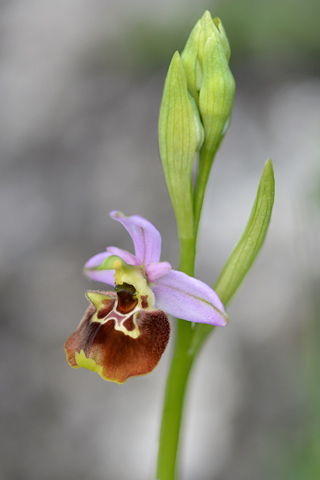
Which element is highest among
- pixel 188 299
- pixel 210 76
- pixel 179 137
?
pixel 210 76

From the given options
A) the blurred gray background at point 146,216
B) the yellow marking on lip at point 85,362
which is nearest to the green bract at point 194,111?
the yellow marking on lip at point 85,362

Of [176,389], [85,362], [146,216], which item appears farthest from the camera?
[146,216]

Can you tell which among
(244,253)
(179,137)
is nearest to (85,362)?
(244,253)

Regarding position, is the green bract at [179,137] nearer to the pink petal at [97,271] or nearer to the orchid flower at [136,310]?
the orchid flower at [136,310]

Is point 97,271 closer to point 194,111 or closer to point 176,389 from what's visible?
point 176,389

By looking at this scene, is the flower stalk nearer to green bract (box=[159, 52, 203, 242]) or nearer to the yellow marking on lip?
green bract (box=[159, 52, 203, 242])

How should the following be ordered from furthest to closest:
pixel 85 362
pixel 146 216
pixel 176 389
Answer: pixel 146 216, pixel 176 389, pixel 85 362

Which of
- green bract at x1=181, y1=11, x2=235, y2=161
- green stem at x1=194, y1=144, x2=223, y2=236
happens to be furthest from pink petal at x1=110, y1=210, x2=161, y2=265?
green bract at x1=181, y1=11, x2=235, y2=161
